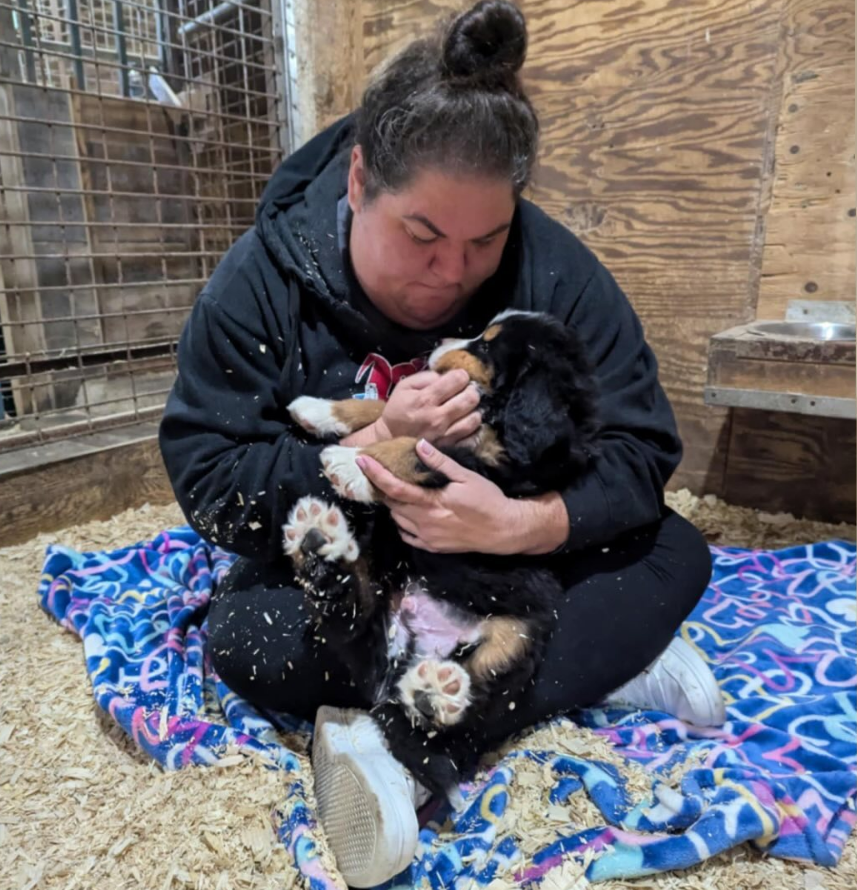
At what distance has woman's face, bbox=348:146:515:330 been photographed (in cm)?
139

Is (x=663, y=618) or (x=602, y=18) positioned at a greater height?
(x=602, y=18)

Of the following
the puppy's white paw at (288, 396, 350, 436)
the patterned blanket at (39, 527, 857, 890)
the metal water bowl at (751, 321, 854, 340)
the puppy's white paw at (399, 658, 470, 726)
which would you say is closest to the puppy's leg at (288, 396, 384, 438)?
the puppy's white paw at (288, 396, 350, 436)

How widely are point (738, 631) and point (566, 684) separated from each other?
0.80m

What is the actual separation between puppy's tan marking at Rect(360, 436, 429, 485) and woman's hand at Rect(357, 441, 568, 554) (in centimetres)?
2

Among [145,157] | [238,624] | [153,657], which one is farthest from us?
[145,157]

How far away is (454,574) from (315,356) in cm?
62

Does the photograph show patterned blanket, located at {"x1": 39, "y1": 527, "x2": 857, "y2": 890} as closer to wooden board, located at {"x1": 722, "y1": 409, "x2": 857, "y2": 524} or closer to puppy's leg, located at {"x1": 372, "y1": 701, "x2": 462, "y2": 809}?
puppy's leg, located at {"x1": 372, "y1": 701, "x2": 462, "y2": 809}

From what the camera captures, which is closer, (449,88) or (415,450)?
(449,88)

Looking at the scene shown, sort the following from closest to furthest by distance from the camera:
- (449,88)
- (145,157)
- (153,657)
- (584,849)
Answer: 1. (584,849)
2. (449,88)
3. (153,657)
4. (145,157)

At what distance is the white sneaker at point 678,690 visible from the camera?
163cm

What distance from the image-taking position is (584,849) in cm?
128

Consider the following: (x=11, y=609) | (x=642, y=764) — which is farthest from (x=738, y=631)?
(x=11, y=609)

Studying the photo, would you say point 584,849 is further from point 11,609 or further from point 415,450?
point 11,609

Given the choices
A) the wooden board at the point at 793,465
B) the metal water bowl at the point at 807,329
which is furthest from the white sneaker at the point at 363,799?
the wooden board at the point at 793,465
